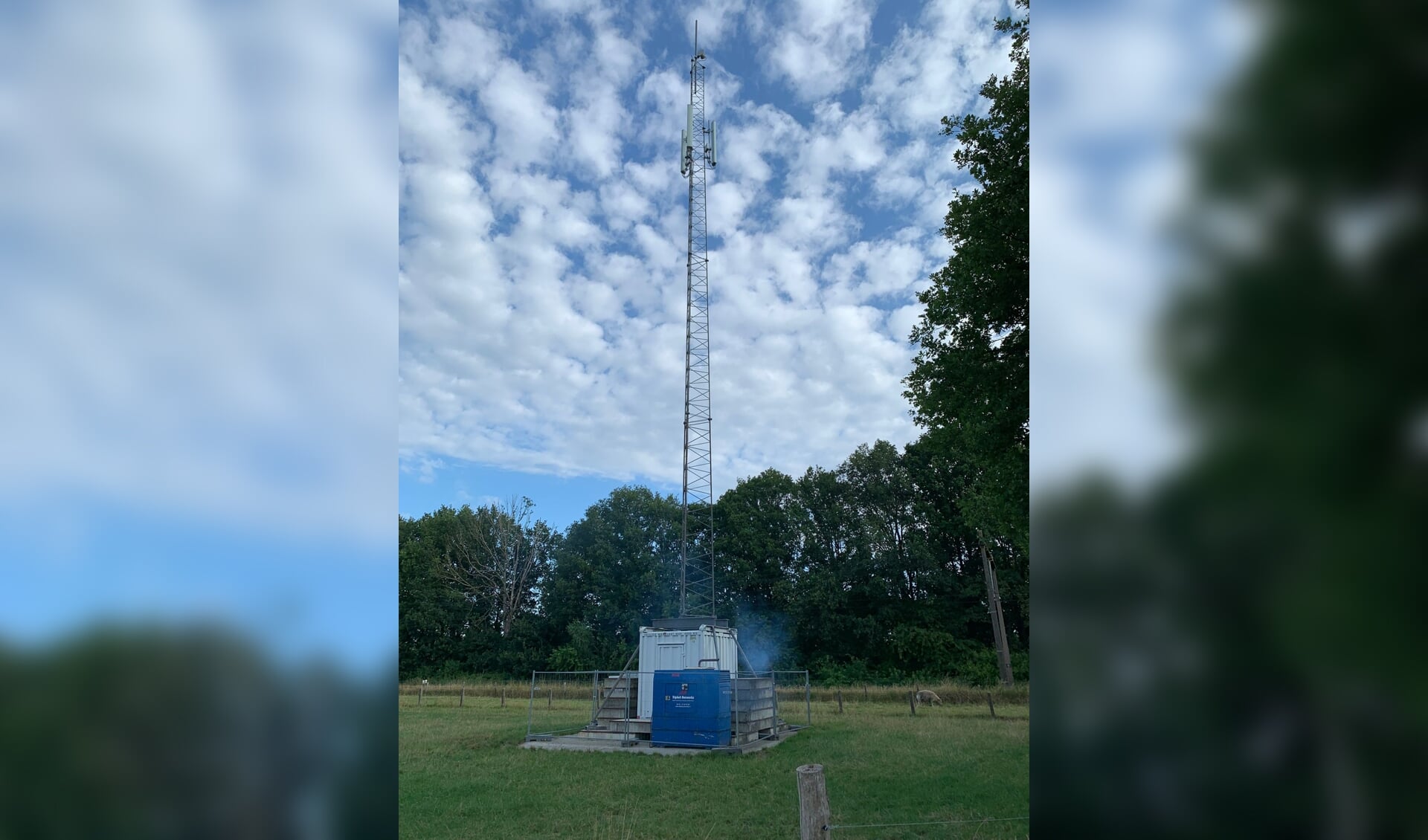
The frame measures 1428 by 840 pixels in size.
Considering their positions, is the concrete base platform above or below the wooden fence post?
below

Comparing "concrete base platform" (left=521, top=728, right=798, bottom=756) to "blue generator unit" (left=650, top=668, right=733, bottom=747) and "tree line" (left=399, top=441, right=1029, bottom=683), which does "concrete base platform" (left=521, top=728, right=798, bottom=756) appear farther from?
"tree line" (left=399, top=441, right=1029, bottom=683)

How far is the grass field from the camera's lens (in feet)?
27.0

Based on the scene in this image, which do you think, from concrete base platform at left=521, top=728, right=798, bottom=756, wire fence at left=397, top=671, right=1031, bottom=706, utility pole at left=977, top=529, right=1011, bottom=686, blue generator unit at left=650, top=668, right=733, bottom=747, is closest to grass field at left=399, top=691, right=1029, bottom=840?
concrete base platform at left=521, top=728, right=798, bottom=756

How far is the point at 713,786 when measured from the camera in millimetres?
10570

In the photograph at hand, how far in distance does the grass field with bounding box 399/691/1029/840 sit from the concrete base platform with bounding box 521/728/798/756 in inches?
9.9

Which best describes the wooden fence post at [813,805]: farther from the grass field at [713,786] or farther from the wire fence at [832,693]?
the wire fence at [832,693]

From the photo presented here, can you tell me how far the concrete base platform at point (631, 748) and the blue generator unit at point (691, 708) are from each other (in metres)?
0.17
